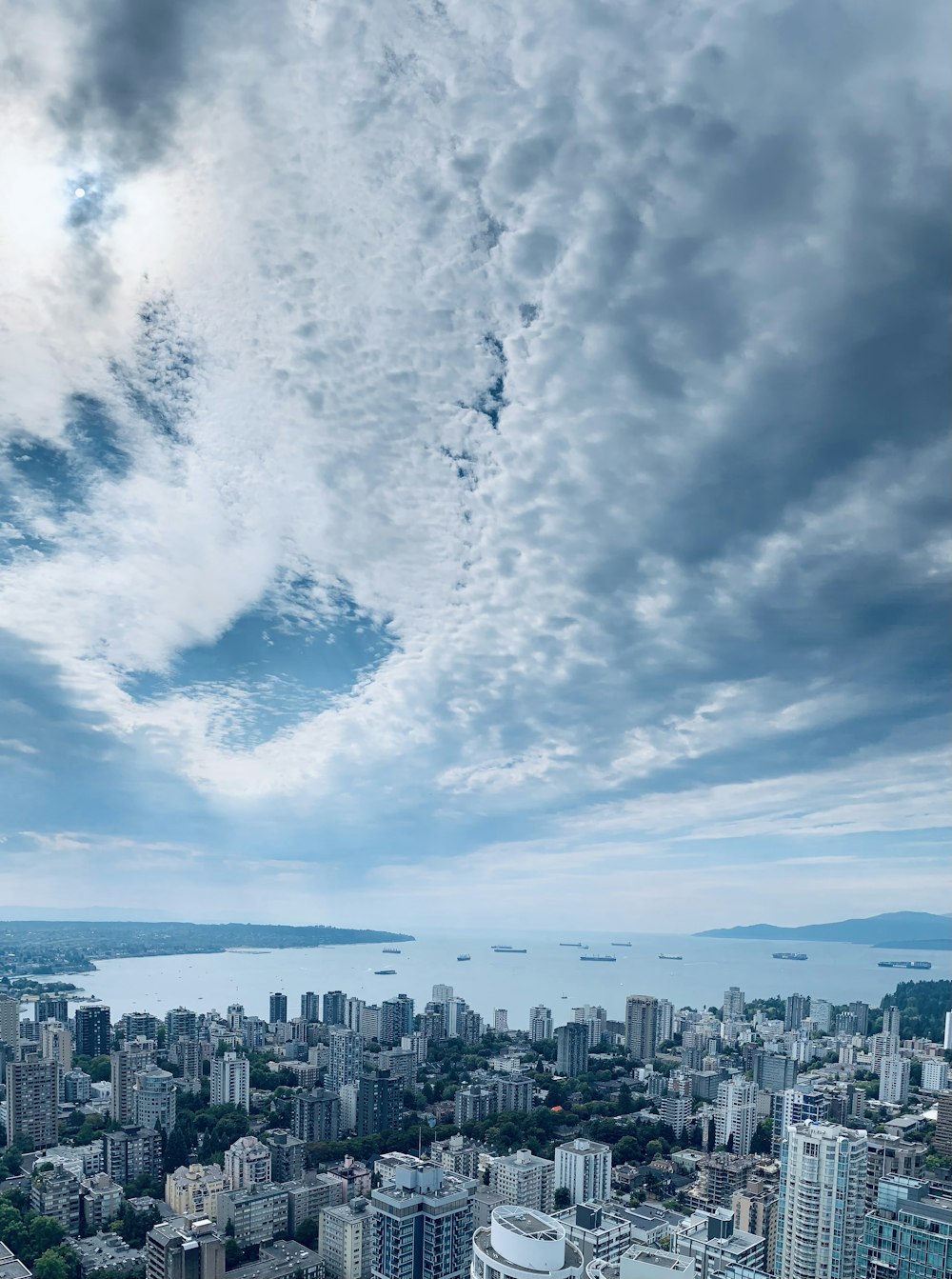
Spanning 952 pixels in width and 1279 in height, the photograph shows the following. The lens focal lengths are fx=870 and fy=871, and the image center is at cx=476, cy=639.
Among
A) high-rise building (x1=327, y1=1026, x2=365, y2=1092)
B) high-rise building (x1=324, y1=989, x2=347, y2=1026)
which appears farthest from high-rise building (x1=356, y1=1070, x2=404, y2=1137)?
high-rise building (x1=324, y1=989, x2=347, y2=1026)

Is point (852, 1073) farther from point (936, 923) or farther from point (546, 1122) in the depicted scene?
point (936, 923)

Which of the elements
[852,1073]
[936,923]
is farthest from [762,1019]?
[936,923]

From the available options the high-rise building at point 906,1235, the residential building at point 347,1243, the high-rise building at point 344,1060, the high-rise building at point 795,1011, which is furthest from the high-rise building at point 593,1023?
the high-rise building at point 906,1235

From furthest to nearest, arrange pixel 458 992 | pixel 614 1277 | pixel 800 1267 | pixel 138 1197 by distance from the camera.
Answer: pixel 458 992, pixel 138 1197, pixel 800 1267, pixel 614 1277

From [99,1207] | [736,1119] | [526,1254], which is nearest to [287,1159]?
[99,1207]

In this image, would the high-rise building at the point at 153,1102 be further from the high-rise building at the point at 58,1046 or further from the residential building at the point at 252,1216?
the high-rise building at the point at 58,1046

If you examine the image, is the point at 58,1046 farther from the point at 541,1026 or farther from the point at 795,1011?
the point at 795,1011
